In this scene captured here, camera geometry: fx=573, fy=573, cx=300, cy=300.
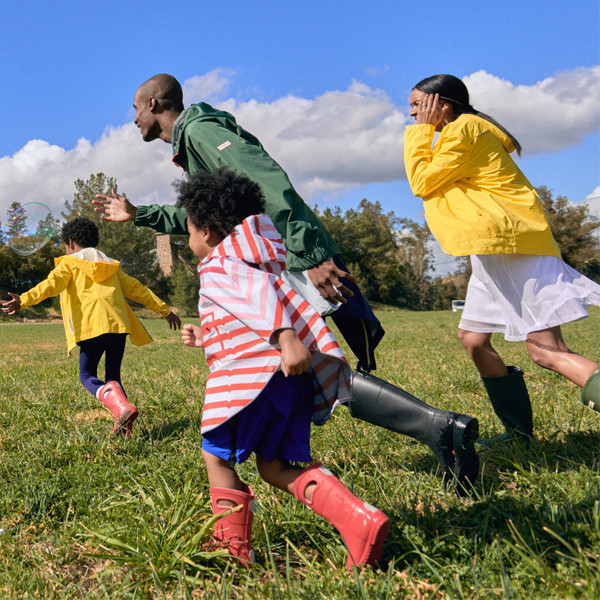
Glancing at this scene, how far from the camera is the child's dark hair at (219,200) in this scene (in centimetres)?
206

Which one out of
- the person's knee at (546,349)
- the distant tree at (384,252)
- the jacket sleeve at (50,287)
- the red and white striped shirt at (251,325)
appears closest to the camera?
the red and white striped shirt at (251,325)

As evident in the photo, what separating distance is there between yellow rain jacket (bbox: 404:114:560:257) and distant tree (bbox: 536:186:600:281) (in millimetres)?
47406

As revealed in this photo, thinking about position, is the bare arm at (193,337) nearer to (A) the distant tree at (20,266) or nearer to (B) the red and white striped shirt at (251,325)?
(B) the red and white striped shirt at (251,325)

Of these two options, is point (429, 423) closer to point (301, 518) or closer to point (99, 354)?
point (301, 518)

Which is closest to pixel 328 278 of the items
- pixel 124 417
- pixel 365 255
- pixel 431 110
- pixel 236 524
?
pixel 236 524

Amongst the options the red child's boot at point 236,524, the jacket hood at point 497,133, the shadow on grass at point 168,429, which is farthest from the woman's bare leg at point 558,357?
the shadow on grass at point 168,429

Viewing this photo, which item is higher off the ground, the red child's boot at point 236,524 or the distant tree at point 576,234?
the distant tree at point 576,234

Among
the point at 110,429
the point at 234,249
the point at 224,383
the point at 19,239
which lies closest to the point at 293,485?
the point at 224,383

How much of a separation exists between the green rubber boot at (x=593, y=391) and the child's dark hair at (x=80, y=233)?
11.9 ft

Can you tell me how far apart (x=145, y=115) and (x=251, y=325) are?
78.2 inches

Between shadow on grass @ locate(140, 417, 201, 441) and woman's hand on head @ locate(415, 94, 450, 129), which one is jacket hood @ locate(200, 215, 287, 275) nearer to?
woman's hand on head @ locate(415, 94, 450, 129)

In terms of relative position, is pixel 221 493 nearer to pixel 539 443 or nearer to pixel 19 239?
pixel 539 443

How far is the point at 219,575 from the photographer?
1.84 m

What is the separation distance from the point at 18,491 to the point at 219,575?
4.49 feet
